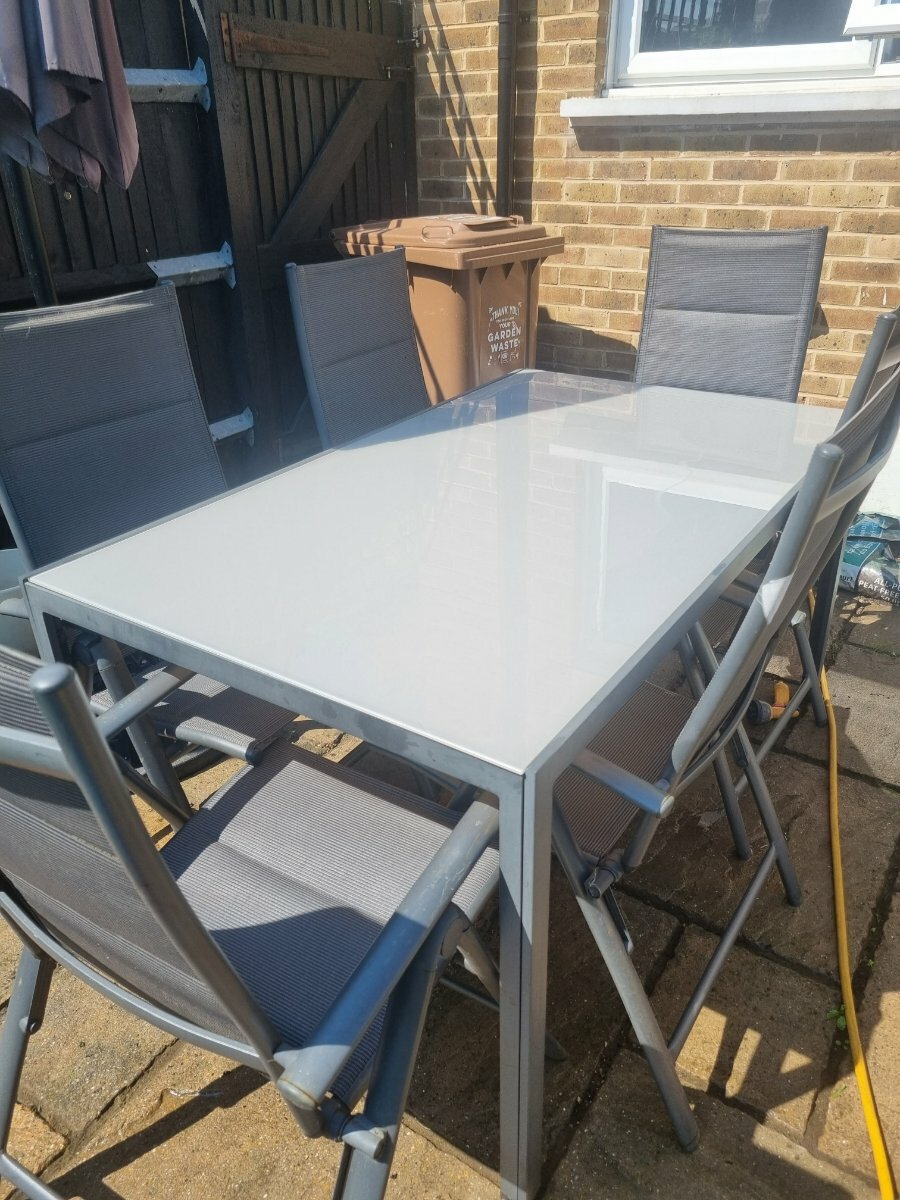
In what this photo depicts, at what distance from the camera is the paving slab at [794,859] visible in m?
1.90

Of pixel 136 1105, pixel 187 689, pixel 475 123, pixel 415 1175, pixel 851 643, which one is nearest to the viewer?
pixel 415 1175

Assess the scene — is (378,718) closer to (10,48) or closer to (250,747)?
(250,747)

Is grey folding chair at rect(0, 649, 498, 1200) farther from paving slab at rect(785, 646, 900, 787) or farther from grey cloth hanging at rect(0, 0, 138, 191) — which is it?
grey cloth hanging at rect(0, 0, 138, 191)

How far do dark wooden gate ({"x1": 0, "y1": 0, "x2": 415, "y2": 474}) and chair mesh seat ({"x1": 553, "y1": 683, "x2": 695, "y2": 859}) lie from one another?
2462 millimetres

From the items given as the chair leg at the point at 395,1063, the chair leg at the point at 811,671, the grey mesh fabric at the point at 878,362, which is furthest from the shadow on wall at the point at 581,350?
the chair leg at the point at 395,1063

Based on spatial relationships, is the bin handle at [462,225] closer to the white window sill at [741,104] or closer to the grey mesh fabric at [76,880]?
the white window sill at [741,104]

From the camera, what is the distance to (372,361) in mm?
2639

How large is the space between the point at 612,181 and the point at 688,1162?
382 cm

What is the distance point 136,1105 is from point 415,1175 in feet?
1.72

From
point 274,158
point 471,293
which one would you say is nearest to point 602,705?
point 471,293

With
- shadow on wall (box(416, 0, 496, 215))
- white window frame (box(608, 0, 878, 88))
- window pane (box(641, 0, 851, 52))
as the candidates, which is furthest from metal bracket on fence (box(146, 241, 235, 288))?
window pane (box(641, 0, 851, 52))

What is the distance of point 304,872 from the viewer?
4.47ft

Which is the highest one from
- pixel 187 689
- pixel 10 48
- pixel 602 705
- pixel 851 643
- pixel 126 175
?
pixel 10 48

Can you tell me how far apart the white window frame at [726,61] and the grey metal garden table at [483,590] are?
2.17 m
